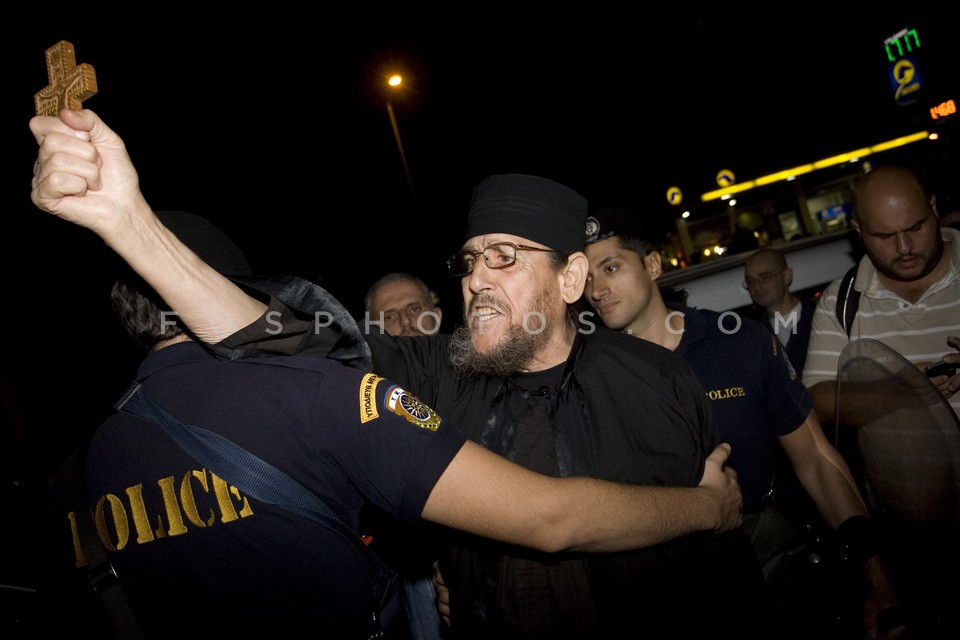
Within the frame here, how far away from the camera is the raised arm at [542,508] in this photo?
1331 millimetres

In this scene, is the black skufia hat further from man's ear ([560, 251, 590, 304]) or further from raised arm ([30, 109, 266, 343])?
raised arm ([30, 109, 266, 343])

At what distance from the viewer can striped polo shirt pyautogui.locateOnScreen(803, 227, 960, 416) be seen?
9.59 ft

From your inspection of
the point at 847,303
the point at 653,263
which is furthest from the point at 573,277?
the point at 847,303

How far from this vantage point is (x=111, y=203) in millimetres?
1184

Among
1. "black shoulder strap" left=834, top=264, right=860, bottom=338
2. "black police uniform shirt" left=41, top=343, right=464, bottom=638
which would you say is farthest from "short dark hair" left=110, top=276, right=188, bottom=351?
"black shoulder strap" left=834, top=264, right=860, bottom=338

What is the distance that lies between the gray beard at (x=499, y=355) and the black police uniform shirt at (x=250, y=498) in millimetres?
741

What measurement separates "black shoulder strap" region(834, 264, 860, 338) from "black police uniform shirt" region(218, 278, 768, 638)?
179 centimetres

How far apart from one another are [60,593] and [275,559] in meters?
0.90

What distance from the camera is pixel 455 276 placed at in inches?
97.7

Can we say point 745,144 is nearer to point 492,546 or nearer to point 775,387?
point 775,387

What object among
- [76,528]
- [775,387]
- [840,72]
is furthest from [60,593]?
[840,72]

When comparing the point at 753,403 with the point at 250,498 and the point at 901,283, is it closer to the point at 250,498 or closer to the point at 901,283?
the point at 901,283

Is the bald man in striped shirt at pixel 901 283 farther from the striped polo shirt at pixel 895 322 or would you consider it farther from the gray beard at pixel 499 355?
the gray beard at pixel 499 355

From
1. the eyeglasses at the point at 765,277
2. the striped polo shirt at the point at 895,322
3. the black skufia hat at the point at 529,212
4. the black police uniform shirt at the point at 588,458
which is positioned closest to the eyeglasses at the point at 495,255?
the black skufia hat at the point at 529,212
